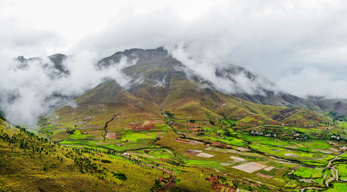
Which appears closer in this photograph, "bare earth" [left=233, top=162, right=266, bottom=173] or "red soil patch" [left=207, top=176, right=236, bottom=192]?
"red soil patch" [left=207, top=176, right=236, bottom=192]

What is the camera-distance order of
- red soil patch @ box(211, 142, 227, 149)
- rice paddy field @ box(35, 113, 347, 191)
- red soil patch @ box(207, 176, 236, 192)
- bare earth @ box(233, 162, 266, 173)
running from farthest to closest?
red soil patch @ box(211, 142, 227, 149), bare earth @ box(233, 162, 266, 173), rice paddy field @ box(35, 113, 347, 191), red soil patch @ box(207, 176, 236, 192)

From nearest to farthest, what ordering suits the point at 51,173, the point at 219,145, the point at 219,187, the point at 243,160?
the point at 51,173, the point at 219,187, the point at 243,160, the point at 219,145

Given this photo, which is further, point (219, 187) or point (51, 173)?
point (219, 187)

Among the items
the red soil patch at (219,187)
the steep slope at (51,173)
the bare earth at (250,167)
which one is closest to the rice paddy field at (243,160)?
the bare earth at (250,167)

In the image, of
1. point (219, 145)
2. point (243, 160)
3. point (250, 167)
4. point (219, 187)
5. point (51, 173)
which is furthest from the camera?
point (219, 145)

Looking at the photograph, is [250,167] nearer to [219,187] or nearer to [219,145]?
[219,187]

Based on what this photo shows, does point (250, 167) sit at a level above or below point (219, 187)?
below

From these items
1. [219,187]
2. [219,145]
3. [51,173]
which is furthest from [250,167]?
[51,173]

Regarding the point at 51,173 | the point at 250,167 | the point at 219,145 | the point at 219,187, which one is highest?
the point at 51,173

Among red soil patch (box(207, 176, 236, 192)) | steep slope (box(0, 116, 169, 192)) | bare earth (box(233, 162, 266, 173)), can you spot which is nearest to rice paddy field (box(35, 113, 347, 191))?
bare earth (box(233, 162, 266, 173))

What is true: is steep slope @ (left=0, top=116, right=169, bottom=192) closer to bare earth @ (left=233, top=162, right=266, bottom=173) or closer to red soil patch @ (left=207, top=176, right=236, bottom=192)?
red soil patch @ (left=207, top=176, right=236, bottom=192)

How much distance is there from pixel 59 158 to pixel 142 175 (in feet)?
110

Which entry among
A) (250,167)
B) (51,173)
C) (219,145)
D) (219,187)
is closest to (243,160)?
(250,167)

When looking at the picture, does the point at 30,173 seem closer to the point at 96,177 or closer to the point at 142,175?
the point at 96,177
